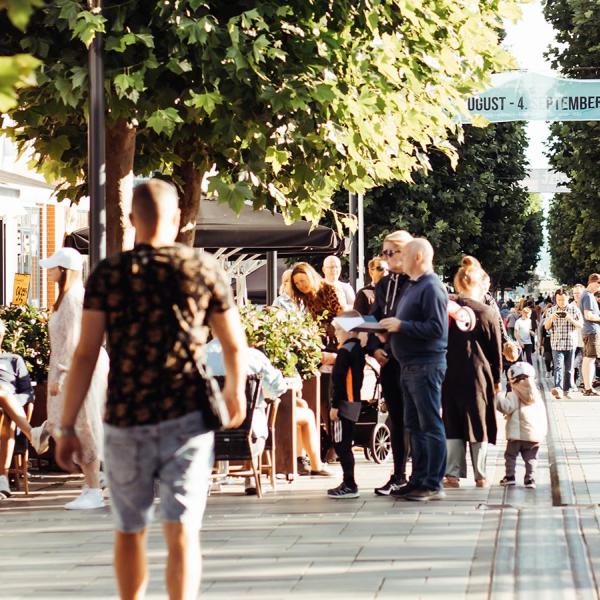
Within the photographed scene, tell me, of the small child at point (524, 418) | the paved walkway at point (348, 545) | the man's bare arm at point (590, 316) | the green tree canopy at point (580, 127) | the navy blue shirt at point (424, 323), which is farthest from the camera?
the green tree canopy at point (580, 127)

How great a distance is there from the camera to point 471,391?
11906mm

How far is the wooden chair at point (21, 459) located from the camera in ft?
38.5

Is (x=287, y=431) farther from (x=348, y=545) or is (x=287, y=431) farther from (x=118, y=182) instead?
(x=348, y=545)

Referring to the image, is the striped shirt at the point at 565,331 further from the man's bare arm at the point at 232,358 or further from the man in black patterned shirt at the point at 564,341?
the man's bare arm at the point at 232,358

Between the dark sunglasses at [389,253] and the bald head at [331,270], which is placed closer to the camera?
the dark sunglasses at [389,253]

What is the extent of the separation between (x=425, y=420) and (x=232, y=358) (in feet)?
17.9

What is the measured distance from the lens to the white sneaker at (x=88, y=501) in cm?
1081

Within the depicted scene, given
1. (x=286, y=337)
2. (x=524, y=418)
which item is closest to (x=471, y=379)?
(x=524, y=418)

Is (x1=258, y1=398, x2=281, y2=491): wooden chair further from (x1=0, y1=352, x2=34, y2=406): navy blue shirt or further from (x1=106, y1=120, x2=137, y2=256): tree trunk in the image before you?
(x1=106, y1=120, x2=137, y2=256): tree trunk

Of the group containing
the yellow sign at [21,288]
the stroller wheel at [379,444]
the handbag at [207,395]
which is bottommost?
the stroller wheel at [379,444]

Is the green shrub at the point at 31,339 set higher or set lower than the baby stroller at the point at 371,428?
higher

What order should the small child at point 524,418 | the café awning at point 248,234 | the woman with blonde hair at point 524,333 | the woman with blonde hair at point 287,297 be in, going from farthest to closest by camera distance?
the woman with blonde hair at point 524,333, the café awning at point 248,234, the woman with blonde hair at point 287,297, the small child at point 524,418

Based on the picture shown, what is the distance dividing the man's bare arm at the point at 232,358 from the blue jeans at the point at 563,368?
20565 millimetres

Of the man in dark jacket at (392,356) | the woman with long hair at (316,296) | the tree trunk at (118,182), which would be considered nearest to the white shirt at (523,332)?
the woman with long hair at (316,296)
